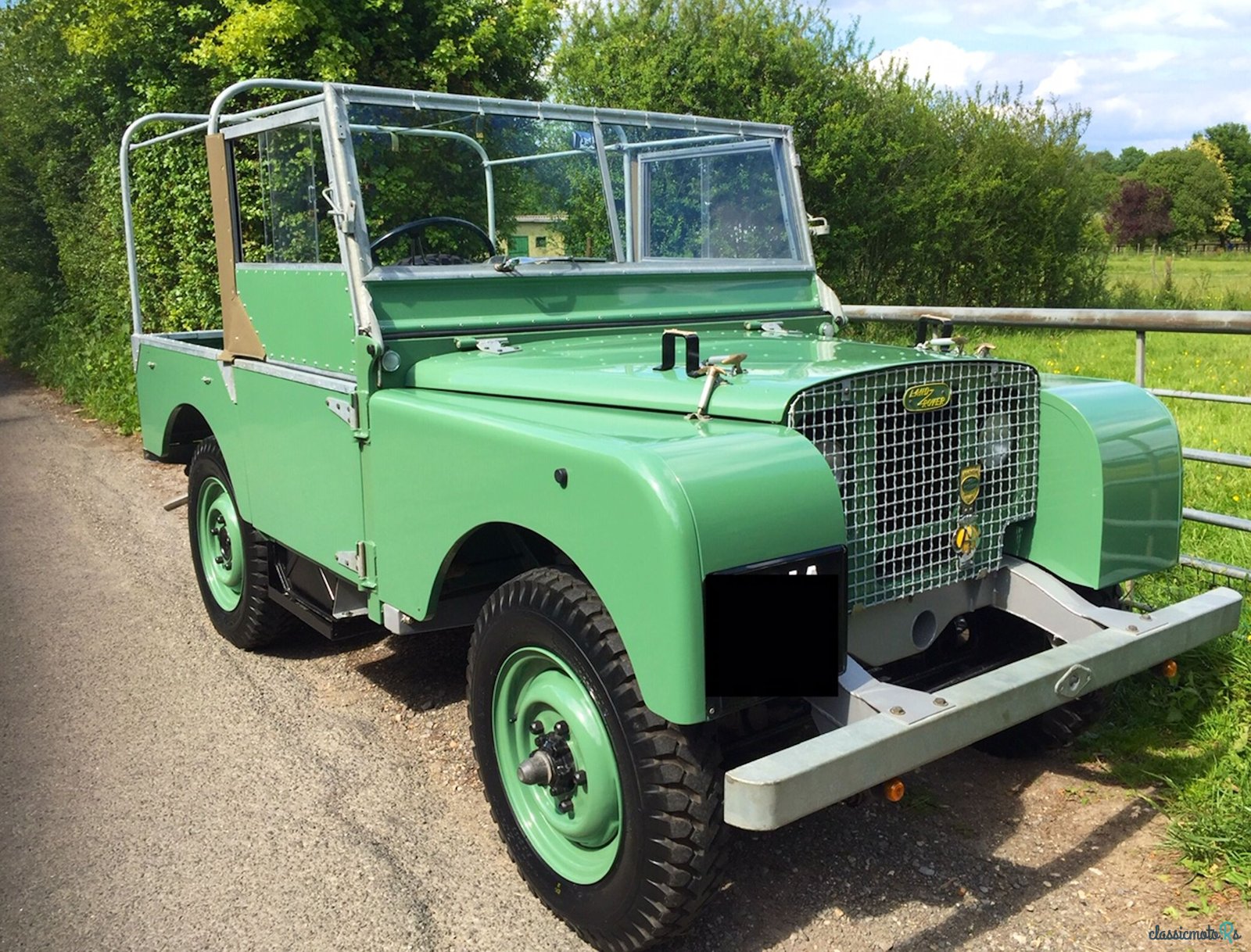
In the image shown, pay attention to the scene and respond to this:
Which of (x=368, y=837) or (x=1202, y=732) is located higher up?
(x=1202, y=732)

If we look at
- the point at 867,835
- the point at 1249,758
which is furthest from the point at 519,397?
the point at 1249,758

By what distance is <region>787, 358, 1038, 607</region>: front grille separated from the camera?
8.52 ft

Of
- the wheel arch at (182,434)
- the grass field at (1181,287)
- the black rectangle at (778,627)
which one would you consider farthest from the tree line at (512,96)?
the black rectangle at (778,627)

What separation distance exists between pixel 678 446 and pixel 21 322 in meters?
16.9

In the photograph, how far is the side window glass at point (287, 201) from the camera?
3668 mm

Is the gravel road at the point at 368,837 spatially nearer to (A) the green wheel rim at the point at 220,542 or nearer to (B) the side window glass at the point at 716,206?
(A) the green wheel rim at the point at 220,542

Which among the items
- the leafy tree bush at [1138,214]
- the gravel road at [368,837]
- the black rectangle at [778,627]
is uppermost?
the leafy tree bush at [1138,214]

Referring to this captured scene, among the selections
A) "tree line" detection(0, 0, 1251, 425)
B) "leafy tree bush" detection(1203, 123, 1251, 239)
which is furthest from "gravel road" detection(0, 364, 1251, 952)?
"leafy tree bush" detection(1203, 123, 1251, 239)

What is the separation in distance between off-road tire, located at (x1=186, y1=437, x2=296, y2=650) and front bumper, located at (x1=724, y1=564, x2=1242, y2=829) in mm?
2751

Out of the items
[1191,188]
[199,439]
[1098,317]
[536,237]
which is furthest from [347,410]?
[1191,188]

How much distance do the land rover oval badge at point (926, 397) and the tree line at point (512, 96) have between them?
292 inches

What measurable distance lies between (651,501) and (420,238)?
2.00m

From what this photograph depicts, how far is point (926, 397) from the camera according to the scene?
8.82 feet

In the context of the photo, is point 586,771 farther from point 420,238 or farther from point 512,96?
point 512,96
